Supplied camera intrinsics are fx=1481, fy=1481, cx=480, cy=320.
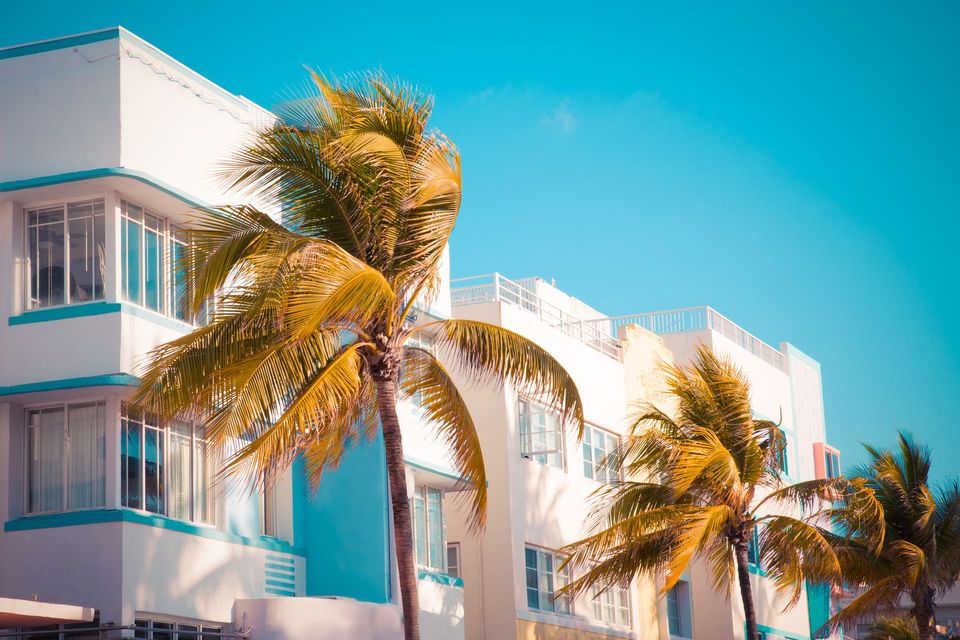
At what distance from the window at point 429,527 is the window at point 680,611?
42.7 ft

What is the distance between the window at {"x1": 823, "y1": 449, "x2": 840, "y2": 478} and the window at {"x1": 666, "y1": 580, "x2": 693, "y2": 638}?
13.5m

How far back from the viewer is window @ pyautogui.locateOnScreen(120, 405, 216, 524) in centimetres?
2161

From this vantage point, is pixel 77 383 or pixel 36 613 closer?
pixel 36 613

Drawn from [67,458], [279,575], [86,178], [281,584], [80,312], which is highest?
[86,178]

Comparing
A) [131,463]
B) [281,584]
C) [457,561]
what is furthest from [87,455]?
[457,561]

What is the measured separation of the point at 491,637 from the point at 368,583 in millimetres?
6120

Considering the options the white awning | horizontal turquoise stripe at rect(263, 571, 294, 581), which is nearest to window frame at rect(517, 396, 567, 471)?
horizontal turquoise stripe at rect(263, 571, 294, 581)

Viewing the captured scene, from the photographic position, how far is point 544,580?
32875 mm

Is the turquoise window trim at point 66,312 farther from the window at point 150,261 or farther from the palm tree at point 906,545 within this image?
the palm tree at point 906,545

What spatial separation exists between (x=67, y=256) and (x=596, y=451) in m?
17.0

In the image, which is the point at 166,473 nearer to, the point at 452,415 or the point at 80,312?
the point at 80,312

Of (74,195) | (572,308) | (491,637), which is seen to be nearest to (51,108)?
(74,195)

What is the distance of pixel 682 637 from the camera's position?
132 ft

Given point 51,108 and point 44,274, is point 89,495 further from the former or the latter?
point 51,108
